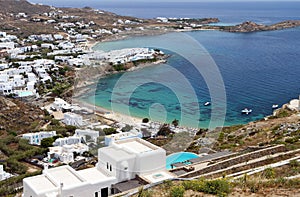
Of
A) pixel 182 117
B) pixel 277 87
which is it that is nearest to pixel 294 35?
pixel 277 87

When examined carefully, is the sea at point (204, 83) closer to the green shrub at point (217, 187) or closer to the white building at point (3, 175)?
the white building at point (3, 175)

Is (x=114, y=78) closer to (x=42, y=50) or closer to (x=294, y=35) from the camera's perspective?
(x=42, y=50)

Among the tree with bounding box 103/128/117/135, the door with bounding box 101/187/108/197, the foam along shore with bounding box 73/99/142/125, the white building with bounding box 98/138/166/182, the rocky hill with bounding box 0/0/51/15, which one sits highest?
the rocky hill with bounding box 0/0/51/15

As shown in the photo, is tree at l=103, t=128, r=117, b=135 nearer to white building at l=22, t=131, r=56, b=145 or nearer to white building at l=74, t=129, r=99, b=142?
white building at l=74, t=129, r=99, b=142

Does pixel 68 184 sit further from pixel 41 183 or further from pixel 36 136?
pixel 36 136

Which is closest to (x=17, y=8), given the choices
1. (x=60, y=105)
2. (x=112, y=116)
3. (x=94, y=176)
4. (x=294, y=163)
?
(x=60, y=105)

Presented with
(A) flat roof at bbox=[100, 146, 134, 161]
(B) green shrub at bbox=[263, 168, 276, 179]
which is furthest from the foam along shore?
(B) green shrub at bbox=[263, 168, 276, 179]
